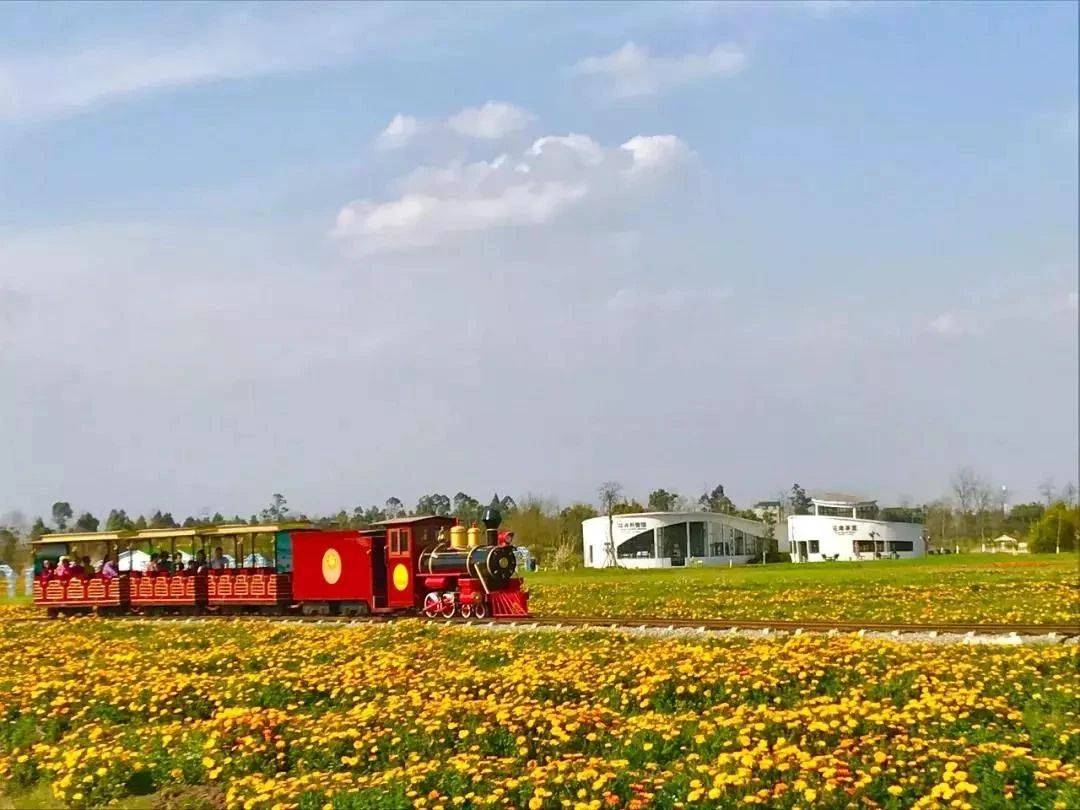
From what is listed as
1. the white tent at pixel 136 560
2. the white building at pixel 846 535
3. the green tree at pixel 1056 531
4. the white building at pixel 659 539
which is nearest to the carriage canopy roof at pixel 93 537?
the white tent at pixel 136 560

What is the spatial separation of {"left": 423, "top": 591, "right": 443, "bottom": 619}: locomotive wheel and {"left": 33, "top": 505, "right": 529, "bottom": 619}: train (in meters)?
0.03

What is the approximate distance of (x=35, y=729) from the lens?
14.0 m

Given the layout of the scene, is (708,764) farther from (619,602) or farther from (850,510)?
(850,510)

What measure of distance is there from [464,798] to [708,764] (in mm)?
2618

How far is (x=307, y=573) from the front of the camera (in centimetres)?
3209

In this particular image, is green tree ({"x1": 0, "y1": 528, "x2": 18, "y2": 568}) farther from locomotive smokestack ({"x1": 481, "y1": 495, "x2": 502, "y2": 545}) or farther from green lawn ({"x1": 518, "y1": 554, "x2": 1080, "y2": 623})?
locomotive smokestack ({"x1": 481, "y1": 495, "x2": 502, "y2": 545})

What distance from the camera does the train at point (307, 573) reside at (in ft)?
93.3

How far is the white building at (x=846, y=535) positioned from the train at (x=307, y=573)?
288ft

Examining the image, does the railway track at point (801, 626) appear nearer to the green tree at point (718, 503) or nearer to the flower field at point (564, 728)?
the flower field at point (564, 728)

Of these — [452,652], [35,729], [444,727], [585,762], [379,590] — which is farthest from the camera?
[379,590]

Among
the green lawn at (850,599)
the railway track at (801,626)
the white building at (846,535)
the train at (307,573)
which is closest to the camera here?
the railway track at (801,626)

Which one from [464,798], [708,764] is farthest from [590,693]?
[464,798]

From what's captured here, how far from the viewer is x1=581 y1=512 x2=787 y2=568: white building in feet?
358

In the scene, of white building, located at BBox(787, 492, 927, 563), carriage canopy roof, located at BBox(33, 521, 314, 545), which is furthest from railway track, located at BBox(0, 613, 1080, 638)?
white building, located at BBox(787, 492, 927, 563)
